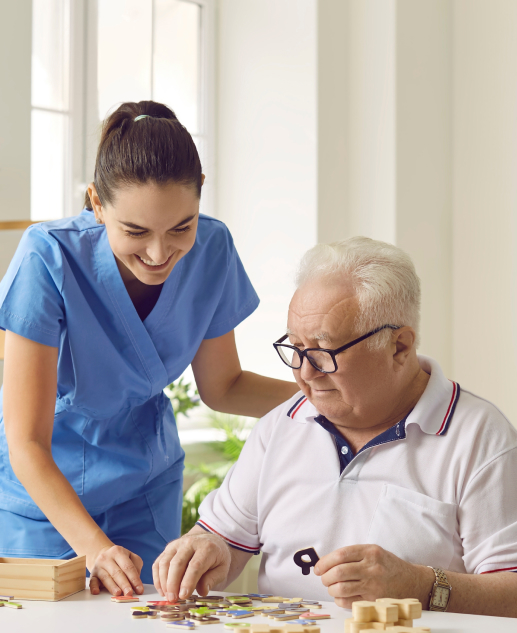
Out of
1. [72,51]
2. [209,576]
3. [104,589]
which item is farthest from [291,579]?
[72,51]

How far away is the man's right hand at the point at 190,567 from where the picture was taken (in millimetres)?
1288

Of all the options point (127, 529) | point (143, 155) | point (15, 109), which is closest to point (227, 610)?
point (127, 529)

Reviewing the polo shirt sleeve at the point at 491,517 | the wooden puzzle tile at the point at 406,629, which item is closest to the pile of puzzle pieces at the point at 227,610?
the wooden puzzle tile at the point at 406,629

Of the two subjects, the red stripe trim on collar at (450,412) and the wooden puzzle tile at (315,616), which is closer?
the wooden puzzle tile at (315,616)

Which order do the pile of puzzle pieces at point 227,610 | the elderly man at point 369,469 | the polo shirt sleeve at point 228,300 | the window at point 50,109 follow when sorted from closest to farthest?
the pile of puzzle pieces at point 227,610 < the elderly man at point 369,469 < the polo shirt sleeve at point 228,300 < the window at point 50,109

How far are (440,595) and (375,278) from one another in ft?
1.87

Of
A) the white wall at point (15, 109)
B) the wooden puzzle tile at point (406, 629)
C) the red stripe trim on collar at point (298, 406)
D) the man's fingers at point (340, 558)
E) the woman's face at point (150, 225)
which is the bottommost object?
the wooden puzzle tile at point (406, 629)

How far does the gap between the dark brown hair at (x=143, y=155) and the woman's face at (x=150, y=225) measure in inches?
0.8

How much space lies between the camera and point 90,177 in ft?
10.3

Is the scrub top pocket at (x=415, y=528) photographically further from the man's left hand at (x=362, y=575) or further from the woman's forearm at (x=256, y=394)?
the woman's forearm at (x=256, y=394)

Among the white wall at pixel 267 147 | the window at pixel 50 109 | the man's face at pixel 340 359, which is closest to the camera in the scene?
the man's face at pixel 340 359

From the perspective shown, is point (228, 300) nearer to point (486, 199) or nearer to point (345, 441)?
point (345, 441)

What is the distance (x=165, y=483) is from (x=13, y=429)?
48 centimetres

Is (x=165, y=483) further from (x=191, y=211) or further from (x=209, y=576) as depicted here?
(x=191, y=211)
